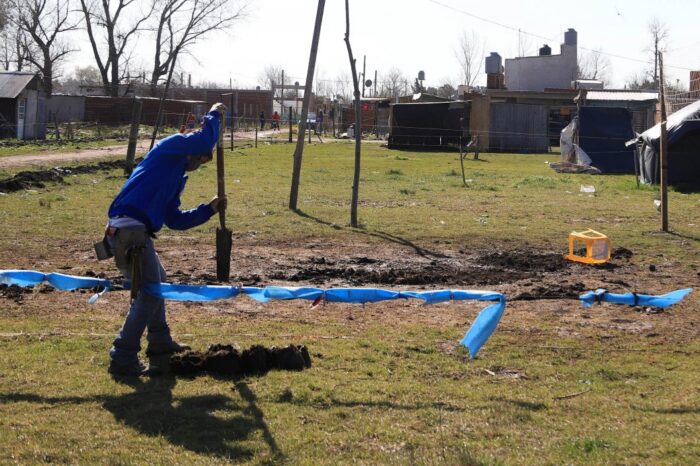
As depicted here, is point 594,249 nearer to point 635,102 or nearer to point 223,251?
point 223,251

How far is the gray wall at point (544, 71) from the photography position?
69188mm

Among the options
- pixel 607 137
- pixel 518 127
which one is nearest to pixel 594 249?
pixel 607 137

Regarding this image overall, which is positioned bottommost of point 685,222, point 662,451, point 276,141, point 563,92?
point 662,451

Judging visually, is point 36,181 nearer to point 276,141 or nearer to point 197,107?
point 276,141

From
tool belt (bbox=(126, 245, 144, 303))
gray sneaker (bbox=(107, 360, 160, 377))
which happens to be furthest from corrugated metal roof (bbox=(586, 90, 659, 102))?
gray sneaker (bbox=(107, 360, 160, 377))

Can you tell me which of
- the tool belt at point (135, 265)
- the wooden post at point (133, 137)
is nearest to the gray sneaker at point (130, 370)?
the tool belt at point (135, 265)

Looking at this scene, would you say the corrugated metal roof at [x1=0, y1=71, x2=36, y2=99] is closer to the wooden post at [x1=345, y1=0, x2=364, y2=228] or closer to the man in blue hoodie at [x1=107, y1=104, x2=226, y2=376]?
the wooden post at [x1=345, y1=0, x2=364, y2=228]

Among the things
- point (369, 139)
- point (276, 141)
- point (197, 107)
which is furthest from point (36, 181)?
point (197, 107)

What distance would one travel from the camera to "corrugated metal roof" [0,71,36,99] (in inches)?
1623

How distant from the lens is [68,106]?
192 feet

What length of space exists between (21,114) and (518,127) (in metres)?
26.3

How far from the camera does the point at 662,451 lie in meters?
4.94

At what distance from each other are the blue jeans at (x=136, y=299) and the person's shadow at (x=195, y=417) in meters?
0.26

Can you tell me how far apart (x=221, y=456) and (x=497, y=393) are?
6.95ft
